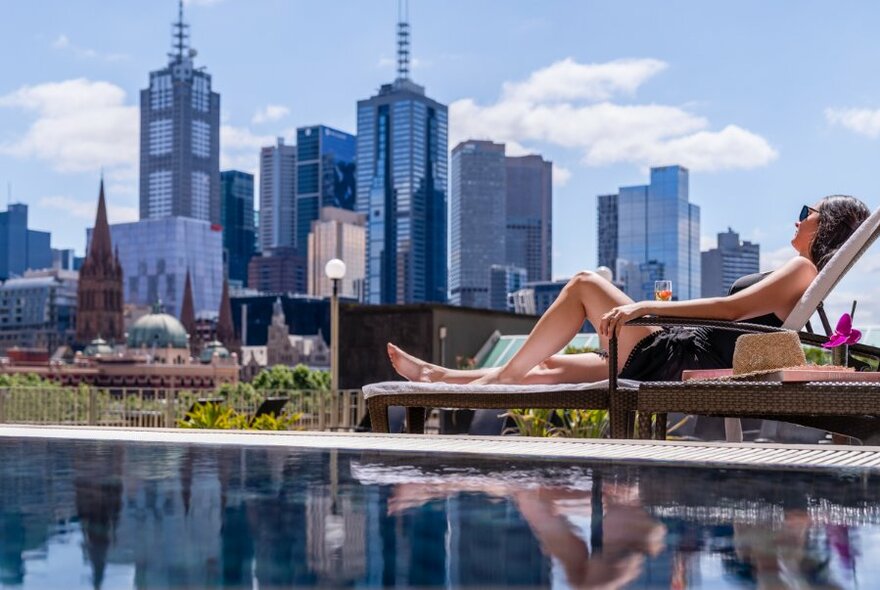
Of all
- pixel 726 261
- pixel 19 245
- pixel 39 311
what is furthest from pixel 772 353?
pixel 19 245

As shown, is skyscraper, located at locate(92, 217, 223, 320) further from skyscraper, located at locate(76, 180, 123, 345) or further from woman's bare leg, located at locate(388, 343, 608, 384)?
woman's bare leg, located at locate(388, 343, 608, 384)

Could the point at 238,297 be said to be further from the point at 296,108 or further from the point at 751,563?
the point at 751,563

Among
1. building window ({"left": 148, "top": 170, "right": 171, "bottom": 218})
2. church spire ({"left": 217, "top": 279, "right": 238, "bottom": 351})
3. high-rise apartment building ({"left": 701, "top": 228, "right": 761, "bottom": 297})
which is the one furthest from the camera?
building window ({"left": 148, "top": 170, "right": 171, "bottom": 218})

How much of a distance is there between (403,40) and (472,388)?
7217 inches

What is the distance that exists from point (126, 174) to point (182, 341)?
2881 inches

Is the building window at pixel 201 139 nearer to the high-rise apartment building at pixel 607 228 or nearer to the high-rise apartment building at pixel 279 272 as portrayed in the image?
the high-rise apartment building at pixel 279 272

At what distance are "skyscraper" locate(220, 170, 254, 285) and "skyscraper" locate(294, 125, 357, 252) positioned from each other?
895 cm

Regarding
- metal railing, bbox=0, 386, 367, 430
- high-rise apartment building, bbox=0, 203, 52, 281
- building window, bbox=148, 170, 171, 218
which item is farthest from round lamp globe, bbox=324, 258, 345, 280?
high-rise apartment building, bbox=0, 203, 52, 281

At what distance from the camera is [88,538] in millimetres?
1061

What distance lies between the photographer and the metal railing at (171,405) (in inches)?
348

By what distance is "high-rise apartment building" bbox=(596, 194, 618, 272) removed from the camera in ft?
550

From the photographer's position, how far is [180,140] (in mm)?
168875

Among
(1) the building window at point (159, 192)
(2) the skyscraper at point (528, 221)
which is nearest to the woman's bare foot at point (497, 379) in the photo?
(2) the skyscraper at point (528, 221)

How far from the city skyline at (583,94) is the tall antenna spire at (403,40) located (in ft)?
5.82
